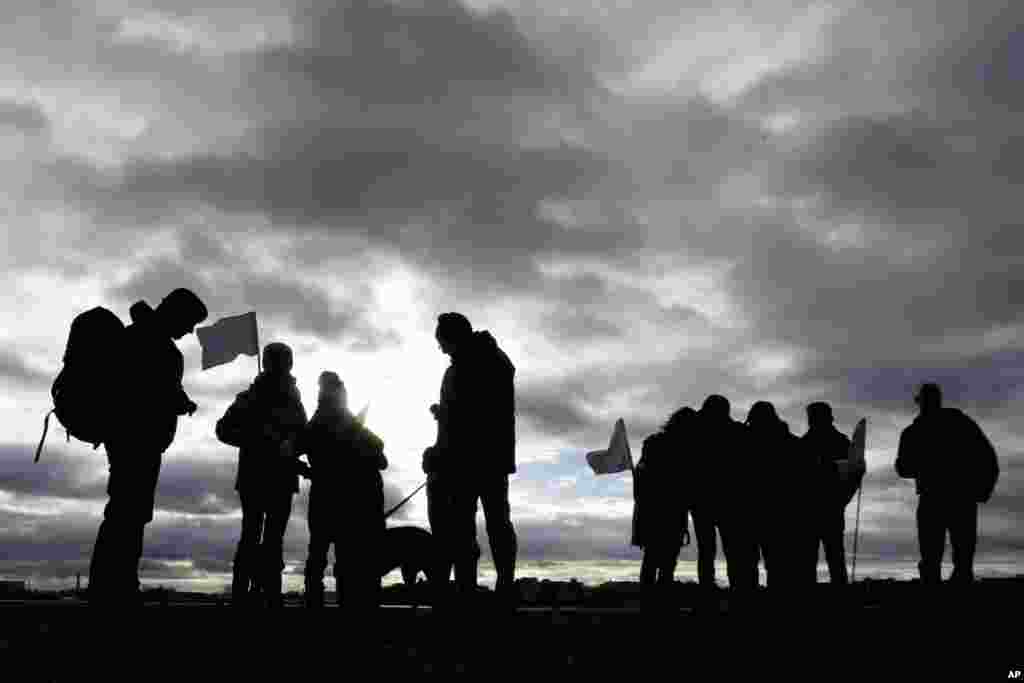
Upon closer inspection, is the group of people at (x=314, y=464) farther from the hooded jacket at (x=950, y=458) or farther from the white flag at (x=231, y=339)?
the hooded jacket at (x=950, y=458)

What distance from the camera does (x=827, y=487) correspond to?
34.5 feet

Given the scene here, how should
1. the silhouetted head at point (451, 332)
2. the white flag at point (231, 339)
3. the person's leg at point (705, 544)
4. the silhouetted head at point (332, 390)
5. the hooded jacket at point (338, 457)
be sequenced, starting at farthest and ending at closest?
the white flag at point (231, 339)
the person's leg at point (705, 544)
the silhouetted head at point (332, 390)
the hooded jacket at point (338, 457)
the silhouetted head at point (451, 332)

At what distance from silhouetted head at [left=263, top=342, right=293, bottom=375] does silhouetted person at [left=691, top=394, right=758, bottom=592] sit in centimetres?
443

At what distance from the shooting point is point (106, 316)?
7066mm

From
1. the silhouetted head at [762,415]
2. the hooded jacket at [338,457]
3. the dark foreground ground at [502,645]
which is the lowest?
the dark foreground ground at [502,645]

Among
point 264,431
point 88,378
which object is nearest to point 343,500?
point 264,431

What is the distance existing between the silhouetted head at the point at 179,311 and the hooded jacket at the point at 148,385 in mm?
59

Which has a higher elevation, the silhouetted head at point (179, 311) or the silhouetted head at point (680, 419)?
the silhouetted head at point (179, 311)

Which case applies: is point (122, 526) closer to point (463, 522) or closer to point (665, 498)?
point (463, 522)

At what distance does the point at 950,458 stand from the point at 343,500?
251 inches

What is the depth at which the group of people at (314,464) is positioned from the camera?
271 inches

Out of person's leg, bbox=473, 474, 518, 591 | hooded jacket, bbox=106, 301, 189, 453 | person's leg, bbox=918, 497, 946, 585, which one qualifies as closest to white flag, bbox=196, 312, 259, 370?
hooded jacket, bbox=106, 301, 189, 453

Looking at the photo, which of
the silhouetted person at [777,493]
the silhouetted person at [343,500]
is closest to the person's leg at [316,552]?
the silhouetted person at [343,500]

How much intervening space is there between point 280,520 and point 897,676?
Answer: 18.1 feet
